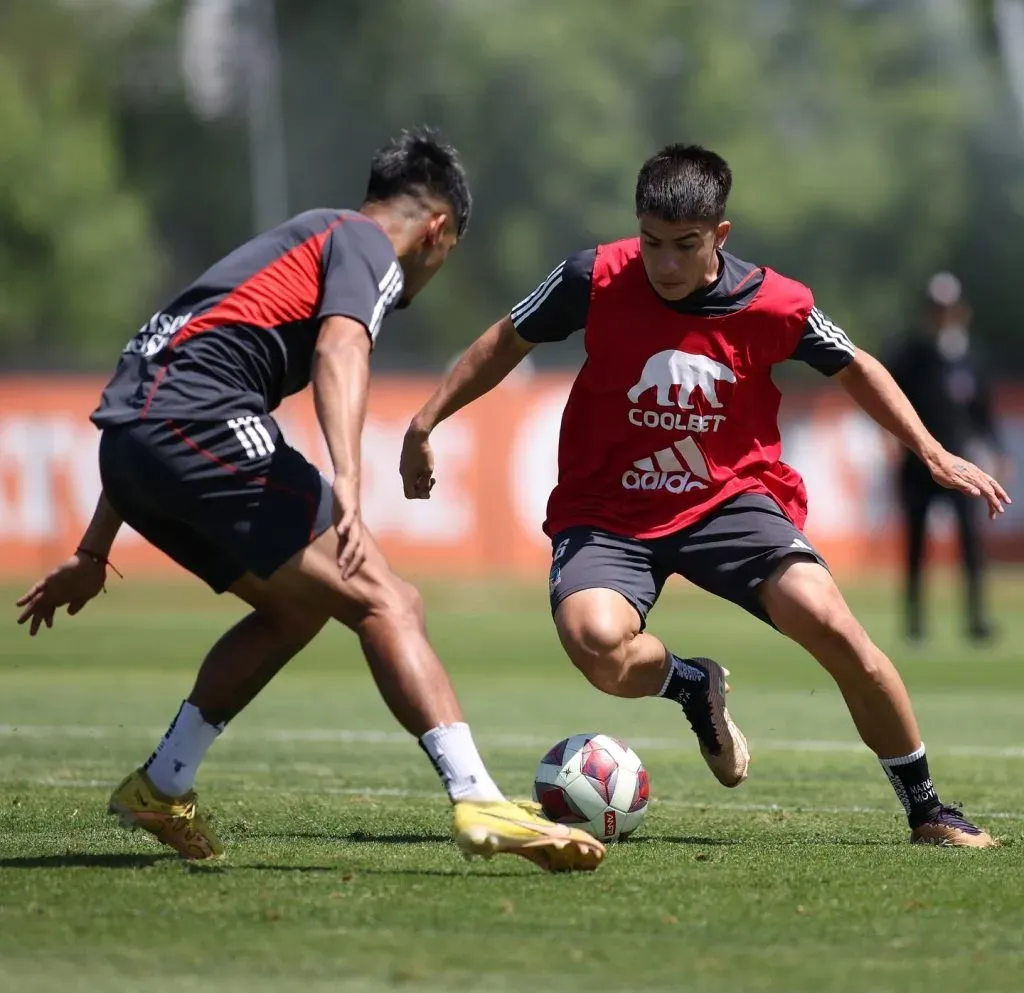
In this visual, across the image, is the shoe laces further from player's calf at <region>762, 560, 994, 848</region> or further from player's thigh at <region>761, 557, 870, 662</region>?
player's thigh at <region>761, 557, 870, 662</region>

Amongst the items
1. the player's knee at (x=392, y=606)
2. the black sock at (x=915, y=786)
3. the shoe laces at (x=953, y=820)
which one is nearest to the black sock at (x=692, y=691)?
the black sock at (x=915, y=786)

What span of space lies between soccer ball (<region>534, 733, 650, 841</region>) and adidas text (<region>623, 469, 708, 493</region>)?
0.93 metres

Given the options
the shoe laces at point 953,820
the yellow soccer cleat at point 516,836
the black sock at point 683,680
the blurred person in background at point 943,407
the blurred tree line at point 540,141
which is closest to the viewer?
the yellow soccer cleat at point 516,836

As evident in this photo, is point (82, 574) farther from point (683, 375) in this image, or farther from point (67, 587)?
point (683, 375)

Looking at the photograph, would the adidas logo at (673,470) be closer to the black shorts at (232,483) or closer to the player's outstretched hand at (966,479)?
the player's outstretched hand at (966,479)

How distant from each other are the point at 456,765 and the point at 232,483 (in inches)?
39.6

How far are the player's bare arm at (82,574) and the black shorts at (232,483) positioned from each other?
1.70 feet

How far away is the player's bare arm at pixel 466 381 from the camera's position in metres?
6.78

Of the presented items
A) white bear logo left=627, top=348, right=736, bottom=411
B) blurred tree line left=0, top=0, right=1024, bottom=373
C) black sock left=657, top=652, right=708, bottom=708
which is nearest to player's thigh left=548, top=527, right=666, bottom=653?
black sock left=657, top=652, right=708, bottom=708

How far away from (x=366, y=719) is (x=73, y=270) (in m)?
43.1

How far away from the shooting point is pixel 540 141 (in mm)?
48375

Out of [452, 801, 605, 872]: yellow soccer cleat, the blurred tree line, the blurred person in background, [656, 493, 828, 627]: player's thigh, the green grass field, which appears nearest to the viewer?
the green grass field

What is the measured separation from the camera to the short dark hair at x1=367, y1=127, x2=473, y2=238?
6055 mm

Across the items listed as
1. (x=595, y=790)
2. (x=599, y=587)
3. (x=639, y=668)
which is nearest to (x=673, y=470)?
(x=599, y=587)
